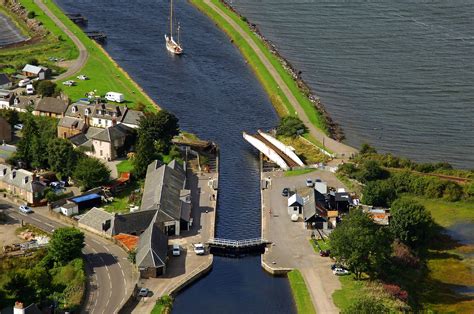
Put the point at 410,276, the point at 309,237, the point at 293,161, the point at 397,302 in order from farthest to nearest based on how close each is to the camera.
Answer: the point at 293,161, the point at 309,237, the point at 410,276, the point at 397,302

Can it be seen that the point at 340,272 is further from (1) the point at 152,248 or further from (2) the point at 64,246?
(2) the point at 64,246

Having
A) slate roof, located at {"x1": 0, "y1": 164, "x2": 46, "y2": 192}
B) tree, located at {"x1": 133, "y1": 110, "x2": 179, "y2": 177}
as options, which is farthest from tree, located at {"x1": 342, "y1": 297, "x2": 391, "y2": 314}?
tree, located at {"x1": 133, "y1": 110, "x2": 179, "y2": 177}

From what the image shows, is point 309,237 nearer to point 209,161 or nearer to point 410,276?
point 410,276

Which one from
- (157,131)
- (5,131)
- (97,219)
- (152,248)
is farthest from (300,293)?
(5,131)

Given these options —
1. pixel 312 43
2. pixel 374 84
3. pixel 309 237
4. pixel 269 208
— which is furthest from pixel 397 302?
pixel 312 43

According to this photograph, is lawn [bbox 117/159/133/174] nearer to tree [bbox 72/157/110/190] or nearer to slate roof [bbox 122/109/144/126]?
→ tree [bbox 72/157/110/190]

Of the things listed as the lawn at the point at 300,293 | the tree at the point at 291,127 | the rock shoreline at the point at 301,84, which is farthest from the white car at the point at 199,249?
the rock shoreline at the point at 301,84
